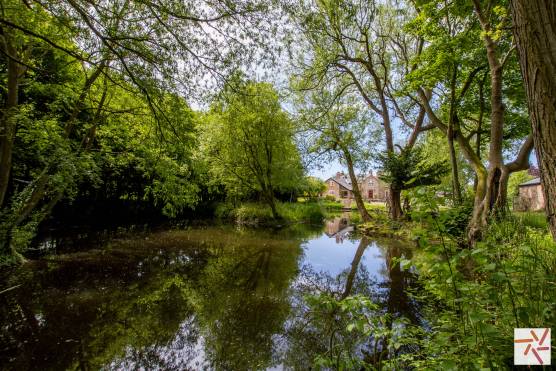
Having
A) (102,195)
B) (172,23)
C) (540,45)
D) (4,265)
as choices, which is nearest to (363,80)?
(172,23)

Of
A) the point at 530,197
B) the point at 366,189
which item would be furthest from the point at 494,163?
the point at 366,189

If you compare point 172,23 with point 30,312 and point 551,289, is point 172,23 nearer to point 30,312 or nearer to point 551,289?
point 30,312

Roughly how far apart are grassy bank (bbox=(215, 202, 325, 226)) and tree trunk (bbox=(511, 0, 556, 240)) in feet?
51.5

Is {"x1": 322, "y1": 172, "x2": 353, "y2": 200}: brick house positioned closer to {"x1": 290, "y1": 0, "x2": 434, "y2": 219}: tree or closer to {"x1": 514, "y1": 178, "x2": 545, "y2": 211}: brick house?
{"x1": 514, "y1": 178, "x2": 545, "y2": 211}: brick house

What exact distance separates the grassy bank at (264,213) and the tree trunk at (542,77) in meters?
15.7

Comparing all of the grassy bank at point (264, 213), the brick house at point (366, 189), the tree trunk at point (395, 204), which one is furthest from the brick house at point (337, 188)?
the tree trunk at point (395, 204)

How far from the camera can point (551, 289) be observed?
203cm

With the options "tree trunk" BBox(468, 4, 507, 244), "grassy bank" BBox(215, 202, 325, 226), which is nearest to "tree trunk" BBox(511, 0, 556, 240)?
"tree trunk" BBox(468, 4, 507, 244)

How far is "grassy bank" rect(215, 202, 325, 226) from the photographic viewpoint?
59.5ft

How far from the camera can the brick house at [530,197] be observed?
21612 millimetres

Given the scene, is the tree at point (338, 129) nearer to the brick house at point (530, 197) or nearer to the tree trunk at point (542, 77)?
the tree trunk at point (542, 77)

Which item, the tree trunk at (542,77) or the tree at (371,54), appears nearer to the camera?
the tree trunk at (542,77)

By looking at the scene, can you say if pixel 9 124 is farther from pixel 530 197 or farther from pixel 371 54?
pixel 530 197

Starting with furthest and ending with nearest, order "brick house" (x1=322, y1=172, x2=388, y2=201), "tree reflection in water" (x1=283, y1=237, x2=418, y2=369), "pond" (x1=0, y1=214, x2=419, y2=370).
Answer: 1. "brick house" (x1=322, y1=172, x2=388, y2=201)
2. "pond" (x1=0, y1=214, x2=419, y2=370)
3. "tree reflection in water" (x1=283, y1=237, x2=418, y2=369)
